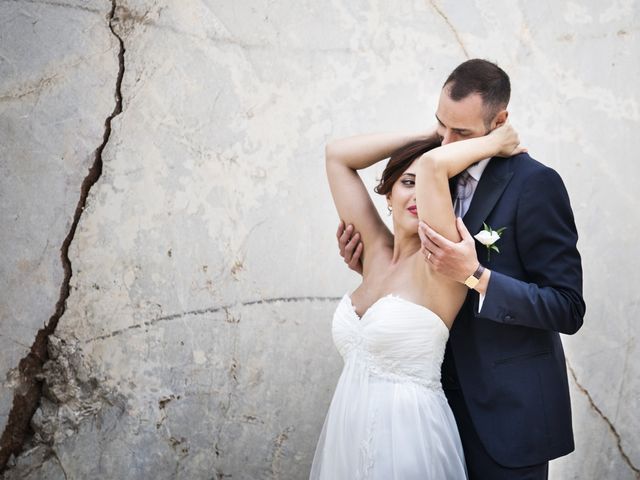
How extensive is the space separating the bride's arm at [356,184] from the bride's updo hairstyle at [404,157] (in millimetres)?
108

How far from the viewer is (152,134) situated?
2.93m

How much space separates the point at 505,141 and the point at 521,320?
53 cm

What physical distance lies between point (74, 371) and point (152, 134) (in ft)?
3.28

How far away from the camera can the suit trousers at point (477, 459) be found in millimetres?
2098

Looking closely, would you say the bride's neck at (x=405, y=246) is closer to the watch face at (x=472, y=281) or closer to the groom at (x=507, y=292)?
the groom at (x=507, y=292)

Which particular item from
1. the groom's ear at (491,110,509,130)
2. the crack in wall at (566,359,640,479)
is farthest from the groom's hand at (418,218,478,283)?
the crack in wall at (566,359,640,479)

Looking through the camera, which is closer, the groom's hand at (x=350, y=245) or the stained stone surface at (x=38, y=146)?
the groom's hand at (x=350, y=245)

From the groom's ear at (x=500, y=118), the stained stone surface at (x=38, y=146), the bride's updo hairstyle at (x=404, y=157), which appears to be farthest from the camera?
the stained stone surface at (x=38, y=146)

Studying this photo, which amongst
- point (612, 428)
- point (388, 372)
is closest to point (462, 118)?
point (388, 372)

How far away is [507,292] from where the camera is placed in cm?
198

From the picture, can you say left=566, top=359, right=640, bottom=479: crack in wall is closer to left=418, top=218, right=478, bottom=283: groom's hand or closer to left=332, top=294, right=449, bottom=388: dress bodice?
left=332, top=294, right=449, bottom=388: dress bodice

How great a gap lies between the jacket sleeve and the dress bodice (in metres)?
0.21

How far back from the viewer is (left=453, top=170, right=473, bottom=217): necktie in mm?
2221

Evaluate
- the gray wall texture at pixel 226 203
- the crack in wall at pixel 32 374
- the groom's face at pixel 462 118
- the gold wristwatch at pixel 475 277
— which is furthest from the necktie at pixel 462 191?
the crack in wall at pixel 32 374
